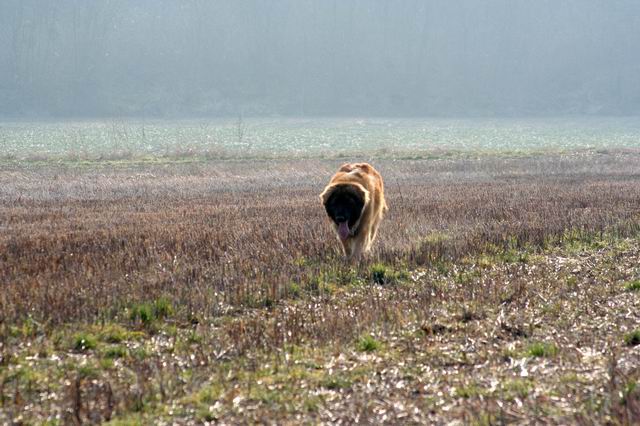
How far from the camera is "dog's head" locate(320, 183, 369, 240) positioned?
9062 millimetres

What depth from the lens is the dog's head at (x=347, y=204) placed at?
9.06 meters

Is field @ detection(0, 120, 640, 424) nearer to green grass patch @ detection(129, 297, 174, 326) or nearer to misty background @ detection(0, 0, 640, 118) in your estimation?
green grass patch @ detection(129, 297, 174, 326)

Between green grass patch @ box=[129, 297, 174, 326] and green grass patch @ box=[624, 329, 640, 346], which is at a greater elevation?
green grass patch @ box=[624, 329, 640, 346]

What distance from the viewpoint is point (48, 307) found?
6.48 m

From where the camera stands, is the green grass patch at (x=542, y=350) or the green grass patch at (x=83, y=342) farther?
the green grass patch at (x=83, y=342)

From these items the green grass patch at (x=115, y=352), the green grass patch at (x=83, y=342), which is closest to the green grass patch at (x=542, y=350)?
the green grass patch at (x=115, y=352)

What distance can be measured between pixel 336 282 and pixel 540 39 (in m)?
132

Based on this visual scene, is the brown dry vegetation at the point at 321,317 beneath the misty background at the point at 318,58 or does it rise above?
beneath

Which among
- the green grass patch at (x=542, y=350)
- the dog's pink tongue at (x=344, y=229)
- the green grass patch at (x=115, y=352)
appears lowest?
the green grass patch at (x=115, y=352)

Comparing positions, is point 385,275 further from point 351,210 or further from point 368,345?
point 368,345

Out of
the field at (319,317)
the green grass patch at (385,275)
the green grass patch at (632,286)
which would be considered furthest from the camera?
the green grass patch at (385,275)

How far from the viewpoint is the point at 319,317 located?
20.9 ft

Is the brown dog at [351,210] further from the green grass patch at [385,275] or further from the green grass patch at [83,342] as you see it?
the green grass patch at [83,342]

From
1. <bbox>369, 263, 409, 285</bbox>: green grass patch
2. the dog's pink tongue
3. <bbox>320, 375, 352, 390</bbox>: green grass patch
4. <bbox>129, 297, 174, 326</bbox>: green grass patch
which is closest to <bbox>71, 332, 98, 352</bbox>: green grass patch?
<bbox>129, 297, 174, 326</bbox>: green grass patch
